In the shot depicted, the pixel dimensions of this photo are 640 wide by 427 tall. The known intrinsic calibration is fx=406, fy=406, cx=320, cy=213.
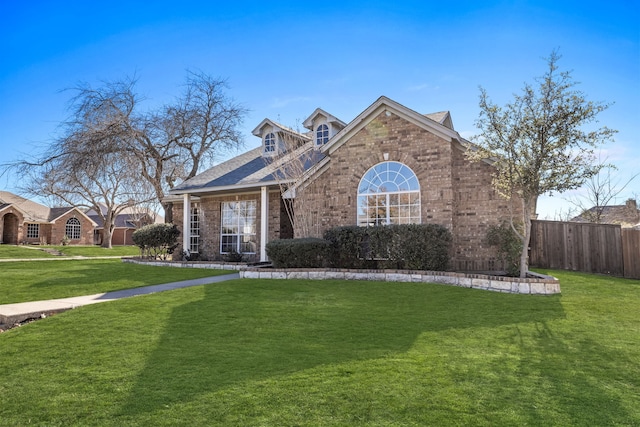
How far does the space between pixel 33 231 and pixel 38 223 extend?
3.22ft

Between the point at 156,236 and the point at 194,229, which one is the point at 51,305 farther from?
the point at 194,229

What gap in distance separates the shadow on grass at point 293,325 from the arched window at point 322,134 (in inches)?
387

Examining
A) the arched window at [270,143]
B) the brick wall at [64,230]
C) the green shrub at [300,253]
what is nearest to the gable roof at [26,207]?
the brick wall at [64,230]

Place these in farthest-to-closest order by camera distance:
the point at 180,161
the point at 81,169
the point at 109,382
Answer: the point at 180,161, the point at 81,169, the point at 109,382

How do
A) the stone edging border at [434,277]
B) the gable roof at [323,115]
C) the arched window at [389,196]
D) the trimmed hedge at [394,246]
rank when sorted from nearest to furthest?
1. the stone edging border at [434,277]
2. the trimmed hedge at [394,246]
3. the arched window at [389,196]
4. the gable roof at [323,115]

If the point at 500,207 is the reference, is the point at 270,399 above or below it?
below

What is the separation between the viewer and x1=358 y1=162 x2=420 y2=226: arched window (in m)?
13.5

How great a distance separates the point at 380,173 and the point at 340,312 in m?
7.44

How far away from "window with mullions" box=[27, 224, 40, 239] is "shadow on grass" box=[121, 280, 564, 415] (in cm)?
4346

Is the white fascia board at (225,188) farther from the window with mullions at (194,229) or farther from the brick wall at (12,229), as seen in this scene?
the brick wall at (12,229)

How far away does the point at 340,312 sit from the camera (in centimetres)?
756

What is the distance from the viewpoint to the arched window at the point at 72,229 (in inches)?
1833

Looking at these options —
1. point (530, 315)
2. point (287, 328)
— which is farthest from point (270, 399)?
point (530, 315)

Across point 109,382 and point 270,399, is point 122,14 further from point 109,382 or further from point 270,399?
point 270,399
